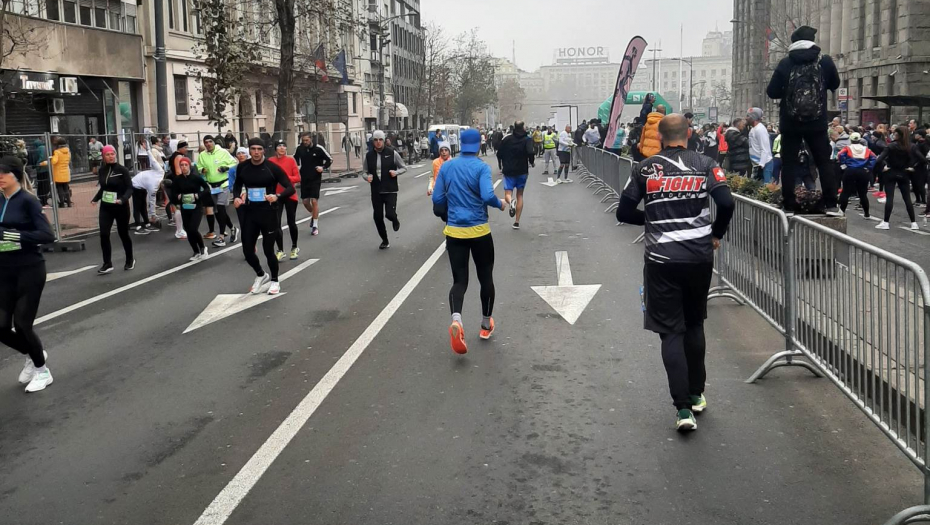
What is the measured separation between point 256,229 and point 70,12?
23354mm

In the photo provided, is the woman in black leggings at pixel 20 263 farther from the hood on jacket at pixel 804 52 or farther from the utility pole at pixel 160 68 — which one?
the utility pole at pixel 160 68

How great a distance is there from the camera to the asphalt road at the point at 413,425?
491cm

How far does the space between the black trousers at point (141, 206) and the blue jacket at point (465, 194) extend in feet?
38.3

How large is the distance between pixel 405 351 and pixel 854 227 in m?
11.9

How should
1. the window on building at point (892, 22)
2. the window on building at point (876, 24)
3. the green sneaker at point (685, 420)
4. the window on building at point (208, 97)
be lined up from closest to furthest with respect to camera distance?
the green sneaker at point (685, 420) < the window on building at point (208, 97) < the window on building at point (892, 22) < the window on building at point (876, 24)

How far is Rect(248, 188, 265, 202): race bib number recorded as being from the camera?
11.3 metres

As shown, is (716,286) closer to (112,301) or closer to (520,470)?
(520,470)

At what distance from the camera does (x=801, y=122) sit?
10.9m

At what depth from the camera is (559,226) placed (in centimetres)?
1777

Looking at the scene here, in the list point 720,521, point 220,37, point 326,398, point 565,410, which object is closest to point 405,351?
point 326,398

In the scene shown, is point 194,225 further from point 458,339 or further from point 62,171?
point 458,339

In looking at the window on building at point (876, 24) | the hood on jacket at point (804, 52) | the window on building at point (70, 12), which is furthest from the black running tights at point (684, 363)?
the window on building at point (876, 24)

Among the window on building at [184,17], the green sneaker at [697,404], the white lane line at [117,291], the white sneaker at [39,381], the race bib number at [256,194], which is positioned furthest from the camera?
the window on building at [184,17]

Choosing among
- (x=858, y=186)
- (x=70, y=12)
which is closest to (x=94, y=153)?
(x=70, y=12)
